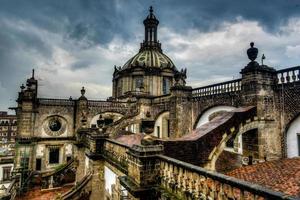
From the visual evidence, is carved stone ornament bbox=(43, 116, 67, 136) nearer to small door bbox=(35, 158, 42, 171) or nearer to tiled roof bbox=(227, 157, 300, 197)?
small door bbox=(35, 158, 42, 171)

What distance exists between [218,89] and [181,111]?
3768 mm

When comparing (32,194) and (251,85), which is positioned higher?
(251,85)

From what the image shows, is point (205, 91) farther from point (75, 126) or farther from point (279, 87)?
point (75, 126)

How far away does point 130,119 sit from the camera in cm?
2038

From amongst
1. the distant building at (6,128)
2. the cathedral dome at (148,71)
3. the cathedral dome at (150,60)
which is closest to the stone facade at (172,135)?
the cathedral dome at (148,71)

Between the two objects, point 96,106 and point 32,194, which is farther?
point 96,106

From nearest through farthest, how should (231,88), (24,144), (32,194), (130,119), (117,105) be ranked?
(231,88), (32,194), (130,119), (24,144), (117,105)

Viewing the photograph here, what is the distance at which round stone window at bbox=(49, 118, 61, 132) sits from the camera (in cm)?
2510

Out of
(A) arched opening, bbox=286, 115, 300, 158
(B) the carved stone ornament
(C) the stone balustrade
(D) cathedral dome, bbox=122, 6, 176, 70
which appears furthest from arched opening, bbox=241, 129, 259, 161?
(D) cathedral dome, bbox=122, 6, 176, 70

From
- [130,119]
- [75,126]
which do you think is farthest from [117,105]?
[130,119]

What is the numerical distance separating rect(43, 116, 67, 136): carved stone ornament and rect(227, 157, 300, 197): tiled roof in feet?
70.0

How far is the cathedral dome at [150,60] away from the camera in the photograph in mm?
35259

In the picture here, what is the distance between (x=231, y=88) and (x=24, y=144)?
21636mm

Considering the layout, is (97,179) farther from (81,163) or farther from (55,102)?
(55,102)
